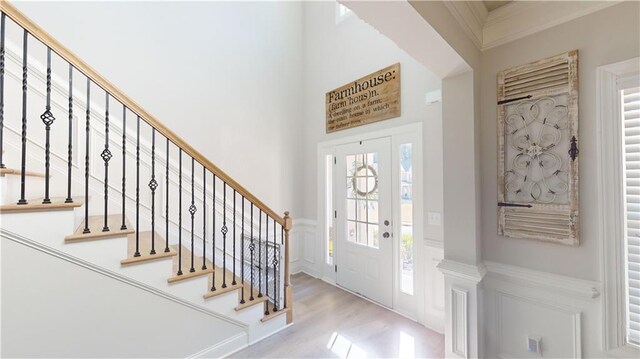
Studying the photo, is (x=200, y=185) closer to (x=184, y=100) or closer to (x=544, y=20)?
(x=184, y=100)

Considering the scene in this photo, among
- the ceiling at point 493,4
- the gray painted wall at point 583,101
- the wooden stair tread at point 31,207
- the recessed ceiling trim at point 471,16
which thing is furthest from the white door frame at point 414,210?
the wooden stair tread at point 31,207

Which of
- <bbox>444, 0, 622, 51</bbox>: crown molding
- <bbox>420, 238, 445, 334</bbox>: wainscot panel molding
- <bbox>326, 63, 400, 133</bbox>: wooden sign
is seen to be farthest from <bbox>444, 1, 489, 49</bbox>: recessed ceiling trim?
<bbox>420, 238, 445, 334</bbox>: wainscot panel molding

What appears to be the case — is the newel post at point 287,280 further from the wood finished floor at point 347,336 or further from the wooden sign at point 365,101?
the wooden sign at point 365,101

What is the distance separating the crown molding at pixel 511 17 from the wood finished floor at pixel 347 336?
2.52 m

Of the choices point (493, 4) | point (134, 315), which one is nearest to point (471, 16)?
point (493, 4)

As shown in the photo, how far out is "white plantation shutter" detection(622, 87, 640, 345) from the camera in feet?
4.43

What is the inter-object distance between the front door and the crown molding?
1318 mm

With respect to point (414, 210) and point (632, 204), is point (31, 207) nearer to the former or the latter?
point (414, 210)

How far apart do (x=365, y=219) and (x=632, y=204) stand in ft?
7.07

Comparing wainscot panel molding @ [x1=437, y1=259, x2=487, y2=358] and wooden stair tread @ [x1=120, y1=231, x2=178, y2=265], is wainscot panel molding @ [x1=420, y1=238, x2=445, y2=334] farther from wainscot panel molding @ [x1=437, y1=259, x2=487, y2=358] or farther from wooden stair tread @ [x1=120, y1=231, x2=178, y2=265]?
wooden stair tread @ [x1=120, y1=231, x2=178, y2=265]

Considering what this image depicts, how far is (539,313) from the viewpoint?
1653 millimetres

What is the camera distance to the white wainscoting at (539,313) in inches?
58.7

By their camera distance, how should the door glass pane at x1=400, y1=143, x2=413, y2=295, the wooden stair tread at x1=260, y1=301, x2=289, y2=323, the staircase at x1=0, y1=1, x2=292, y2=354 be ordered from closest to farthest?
1. the staircase at x1=0, y1=1, x2=292, y2=354
2. the wooden stair tread at x1=260, y1=301, x2=289, y2=323
3. the door glass pane at x1=400, y1=143, x2=413, y2=295

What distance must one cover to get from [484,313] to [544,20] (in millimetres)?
2033
